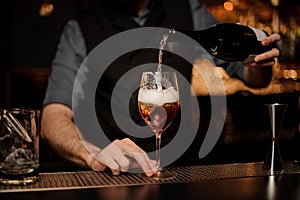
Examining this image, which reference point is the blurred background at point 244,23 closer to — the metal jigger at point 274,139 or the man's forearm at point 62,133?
the man's forearm at point 62,133

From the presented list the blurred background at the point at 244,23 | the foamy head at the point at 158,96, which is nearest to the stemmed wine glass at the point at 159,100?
the foamy head at the point at 158,96

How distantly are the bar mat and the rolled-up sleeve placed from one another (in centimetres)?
72

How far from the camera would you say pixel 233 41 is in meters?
1.49

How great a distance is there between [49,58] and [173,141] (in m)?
1.83

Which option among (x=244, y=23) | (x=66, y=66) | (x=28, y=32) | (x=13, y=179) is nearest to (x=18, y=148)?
(x=13, y=179)

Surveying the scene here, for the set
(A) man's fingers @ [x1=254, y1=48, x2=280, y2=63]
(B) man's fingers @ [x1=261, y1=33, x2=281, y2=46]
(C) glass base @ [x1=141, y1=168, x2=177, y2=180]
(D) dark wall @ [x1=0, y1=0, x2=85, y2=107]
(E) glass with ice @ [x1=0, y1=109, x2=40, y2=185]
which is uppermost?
(D) dark wall @ [x1=0, y1=0, x2=85, y2=107]

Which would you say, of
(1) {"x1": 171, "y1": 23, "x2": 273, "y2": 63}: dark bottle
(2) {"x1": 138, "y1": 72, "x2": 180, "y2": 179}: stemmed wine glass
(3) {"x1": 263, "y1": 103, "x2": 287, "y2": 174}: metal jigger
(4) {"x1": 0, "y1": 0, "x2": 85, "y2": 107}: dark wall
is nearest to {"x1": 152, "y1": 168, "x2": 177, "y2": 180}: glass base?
(2) {"x1": 138, "y1": 72, "x2": 180, "y2": 179}: stemmed wine glass

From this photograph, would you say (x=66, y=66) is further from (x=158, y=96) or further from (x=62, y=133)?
(x=158, y=96)

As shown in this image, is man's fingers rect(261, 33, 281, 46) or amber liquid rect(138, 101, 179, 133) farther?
man's fingers rect(261, 33, 281, 46)

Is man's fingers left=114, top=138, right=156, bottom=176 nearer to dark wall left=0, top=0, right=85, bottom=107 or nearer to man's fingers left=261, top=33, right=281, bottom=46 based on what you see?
man's fingers left=261, top=33, right=281, bottom=46

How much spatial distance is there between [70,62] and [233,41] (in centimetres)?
72

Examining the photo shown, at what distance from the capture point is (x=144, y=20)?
6.49ft

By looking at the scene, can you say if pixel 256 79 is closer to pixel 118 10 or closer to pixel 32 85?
pixel 118 10

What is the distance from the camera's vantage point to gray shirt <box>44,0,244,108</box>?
1886 millimetres
